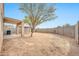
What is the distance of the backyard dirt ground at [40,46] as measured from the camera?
2.09 meters

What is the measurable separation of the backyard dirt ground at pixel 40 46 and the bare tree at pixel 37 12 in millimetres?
212

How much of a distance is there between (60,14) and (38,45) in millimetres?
569

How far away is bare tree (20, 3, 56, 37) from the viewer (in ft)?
6.98

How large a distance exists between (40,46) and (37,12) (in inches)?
20.2

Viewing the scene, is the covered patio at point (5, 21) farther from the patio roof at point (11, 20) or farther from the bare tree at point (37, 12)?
the bare tree at point (37, 12)

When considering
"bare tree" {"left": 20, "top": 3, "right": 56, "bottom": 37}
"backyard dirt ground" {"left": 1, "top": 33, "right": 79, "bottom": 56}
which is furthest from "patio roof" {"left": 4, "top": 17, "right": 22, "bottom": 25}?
"backyard dirt ground" {"left": 1, "top": 33, "right": 79, "bottom": 56}

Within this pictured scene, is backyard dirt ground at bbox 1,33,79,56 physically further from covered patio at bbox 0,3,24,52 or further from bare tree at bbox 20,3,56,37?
bare tree at bbox 20,3,56,37

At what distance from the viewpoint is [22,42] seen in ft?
6.99

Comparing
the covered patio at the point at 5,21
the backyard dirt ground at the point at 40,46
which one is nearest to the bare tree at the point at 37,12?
the covered patio at the point at 5,21

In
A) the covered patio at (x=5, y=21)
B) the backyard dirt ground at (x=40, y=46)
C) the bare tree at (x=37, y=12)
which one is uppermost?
the bare tree at (x=37, y=12)

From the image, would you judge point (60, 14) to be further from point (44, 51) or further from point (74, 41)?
point (44, 51)

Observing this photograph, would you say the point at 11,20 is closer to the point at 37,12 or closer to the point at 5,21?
the point at 5,21

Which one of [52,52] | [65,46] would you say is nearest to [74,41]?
[65,46]

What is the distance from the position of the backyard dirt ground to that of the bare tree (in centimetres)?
21
